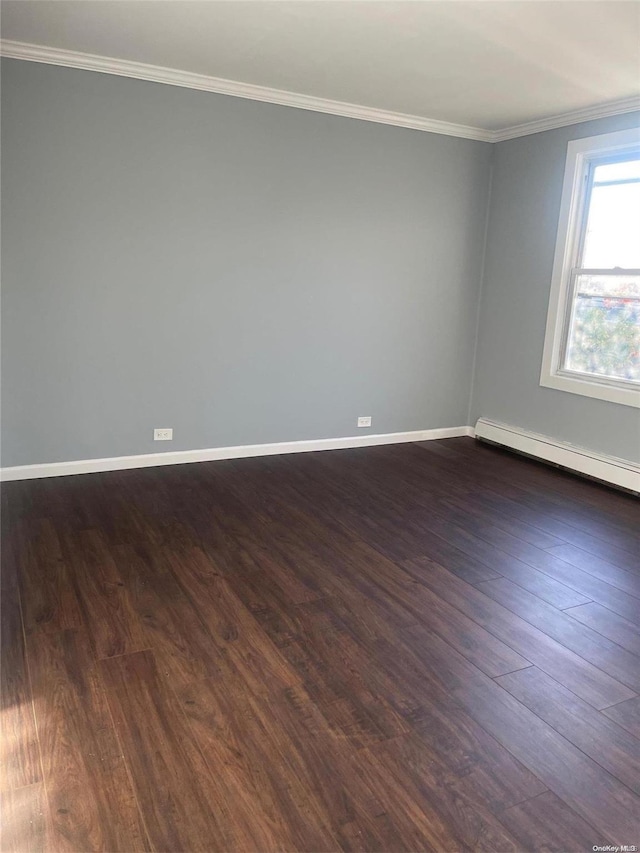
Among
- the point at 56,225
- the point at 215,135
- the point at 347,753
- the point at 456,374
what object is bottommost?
the point at 347,753

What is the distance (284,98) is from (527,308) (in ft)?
7.90

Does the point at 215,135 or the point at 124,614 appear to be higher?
the point at 215,135

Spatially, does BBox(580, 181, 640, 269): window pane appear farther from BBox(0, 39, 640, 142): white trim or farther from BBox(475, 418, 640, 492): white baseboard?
BBox(475, 418, 640, 492): white baseboard

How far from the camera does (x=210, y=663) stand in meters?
2.35

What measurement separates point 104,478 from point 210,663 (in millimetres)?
2185

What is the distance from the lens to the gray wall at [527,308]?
461 cm

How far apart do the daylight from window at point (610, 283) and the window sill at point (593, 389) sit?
0.28ft

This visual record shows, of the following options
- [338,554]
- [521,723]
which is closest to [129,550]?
[338,554]

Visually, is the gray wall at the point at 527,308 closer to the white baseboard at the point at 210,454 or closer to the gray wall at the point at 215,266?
the gray wall at the point at 215,266

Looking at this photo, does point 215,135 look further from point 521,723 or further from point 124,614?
point 521,723

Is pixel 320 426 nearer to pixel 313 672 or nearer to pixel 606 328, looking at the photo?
pixel 606 328

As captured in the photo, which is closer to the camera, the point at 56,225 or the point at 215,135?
the point at 56,225

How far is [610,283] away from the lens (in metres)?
4.56

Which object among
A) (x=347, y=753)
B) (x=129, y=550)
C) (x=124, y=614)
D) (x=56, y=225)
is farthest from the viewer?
(x=56, y=225)
